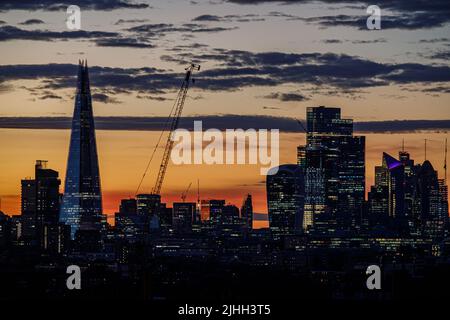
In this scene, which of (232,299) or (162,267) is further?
(162,267)

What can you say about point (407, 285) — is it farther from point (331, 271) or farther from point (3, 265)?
point (3, 265)

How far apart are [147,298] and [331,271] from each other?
51.3 metres

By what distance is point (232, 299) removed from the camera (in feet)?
497

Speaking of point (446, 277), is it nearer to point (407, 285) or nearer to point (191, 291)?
point (407, 285)

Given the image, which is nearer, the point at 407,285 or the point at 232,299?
the point at 232,299
